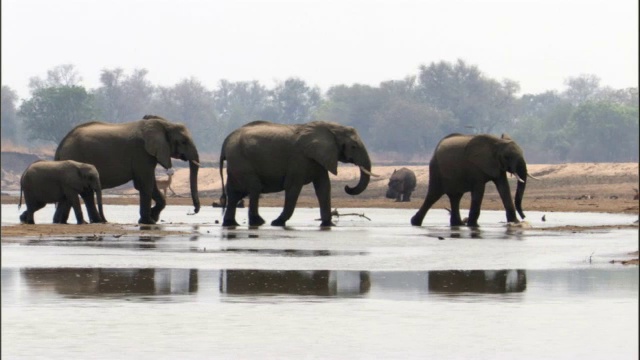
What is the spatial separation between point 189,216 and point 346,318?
1190 inches

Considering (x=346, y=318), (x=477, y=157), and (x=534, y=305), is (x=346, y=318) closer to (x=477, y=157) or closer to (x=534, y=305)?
(x=534, y=305)

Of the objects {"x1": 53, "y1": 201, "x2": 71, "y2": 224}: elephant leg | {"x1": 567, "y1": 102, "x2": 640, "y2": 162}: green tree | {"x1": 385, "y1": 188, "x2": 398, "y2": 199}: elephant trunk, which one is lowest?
{"x1": 53, "y1": 201, "x2": 71, "y2": 224}: elephant leg

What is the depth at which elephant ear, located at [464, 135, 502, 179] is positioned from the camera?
123 ft

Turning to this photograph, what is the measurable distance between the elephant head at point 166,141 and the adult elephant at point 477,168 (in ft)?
21.4

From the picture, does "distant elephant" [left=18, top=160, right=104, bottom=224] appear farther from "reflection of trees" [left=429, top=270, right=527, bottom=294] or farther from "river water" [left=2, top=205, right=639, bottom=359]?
"reflection of trees" [left=429, top=270, right=527, bottom=294]

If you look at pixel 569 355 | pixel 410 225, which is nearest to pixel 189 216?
pixel 410 225

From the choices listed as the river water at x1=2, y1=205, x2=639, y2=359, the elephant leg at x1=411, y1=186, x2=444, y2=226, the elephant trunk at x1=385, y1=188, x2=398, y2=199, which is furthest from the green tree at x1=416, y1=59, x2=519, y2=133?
the river water at x1=2, y1=205, x2=639, y2=359

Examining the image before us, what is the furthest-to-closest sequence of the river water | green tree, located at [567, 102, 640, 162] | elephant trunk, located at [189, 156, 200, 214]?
green tree, located at [567, 102, 640, 162]
elephant trunk, located at [189, 156, 200, 214]
the river water

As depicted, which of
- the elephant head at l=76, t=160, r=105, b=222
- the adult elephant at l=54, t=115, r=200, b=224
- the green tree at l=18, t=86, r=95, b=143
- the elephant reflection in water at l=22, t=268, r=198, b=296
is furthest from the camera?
the green tree at l=18, t=86, r=95, b=143

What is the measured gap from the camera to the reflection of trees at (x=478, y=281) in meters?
20.0

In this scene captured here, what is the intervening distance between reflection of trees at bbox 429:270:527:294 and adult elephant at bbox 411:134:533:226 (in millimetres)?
14711

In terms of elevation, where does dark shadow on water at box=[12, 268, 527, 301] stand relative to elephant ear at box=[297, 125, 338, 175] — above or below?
below

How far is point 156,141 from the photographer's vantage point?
123ft

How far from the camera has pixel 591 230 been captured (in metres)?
35.8
